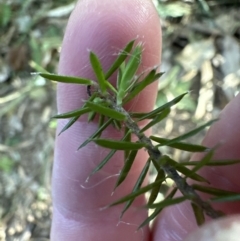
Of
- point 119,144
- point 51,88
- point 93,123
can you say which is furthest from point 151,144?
point 51,88

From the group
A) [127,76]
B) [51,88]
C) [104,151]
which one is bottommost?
[51,88]

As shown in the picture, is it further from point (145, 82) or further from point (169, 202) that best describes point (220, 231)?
point (145, 82)

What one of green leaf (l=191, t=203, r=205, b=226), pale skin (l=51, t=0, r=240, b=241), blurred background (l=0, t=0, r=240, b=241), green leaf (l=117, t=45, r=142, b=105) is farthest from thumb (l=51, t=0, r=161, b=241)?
blurred background (l=0, t=0, r=240, b=241)

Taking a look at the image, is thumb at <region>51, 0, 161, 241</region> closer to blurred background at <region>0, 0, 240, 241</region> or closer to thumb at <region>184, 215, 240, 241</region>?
thumb at <region>184, 215, 240, 241</region>

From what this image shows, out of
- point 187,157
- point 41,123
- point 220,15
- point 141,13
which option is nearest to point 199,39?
point 220,15

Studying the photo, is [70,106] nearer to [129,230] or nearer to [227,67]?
[129,230]

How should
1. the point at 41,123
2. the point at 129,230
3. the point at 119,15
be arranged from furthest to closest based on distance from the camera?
the point at 41,123, the point at 129,230, the point at 119,15

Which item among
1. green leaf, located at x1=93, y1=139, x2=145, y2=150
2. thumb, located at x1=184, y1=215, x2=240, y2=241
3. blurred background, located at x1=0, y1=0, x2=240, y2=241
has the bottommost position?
blurred background, located at x1=0, y1=0, x2=240, y2=241
